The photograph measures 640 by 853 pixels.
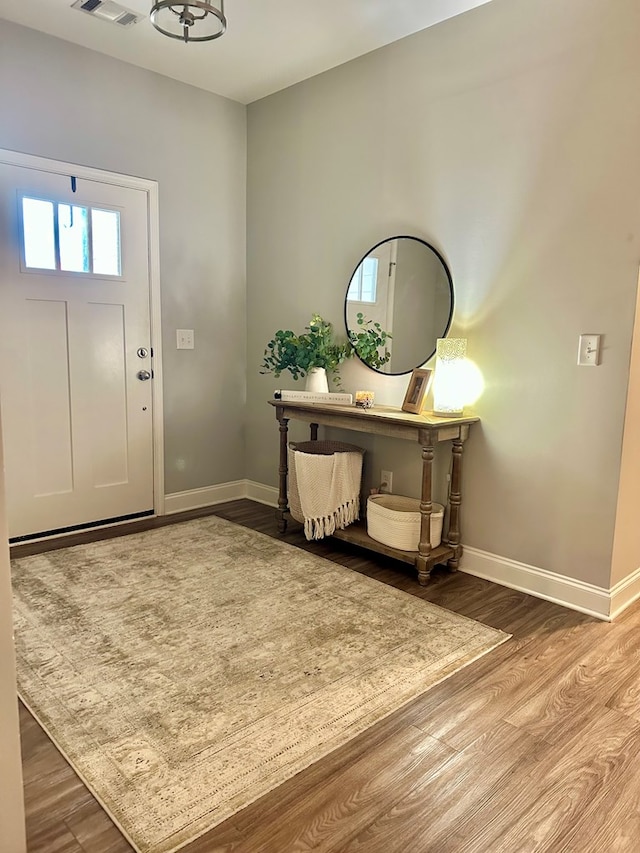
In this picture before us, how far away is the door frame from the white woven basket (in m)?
1.51

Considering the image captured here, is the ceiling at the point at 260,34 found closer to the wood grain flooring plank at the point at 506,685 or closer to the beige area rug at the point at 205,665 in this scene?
the beige area rug at the point at 205,665

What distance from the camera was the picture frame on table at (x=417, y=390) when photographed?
3004 mm

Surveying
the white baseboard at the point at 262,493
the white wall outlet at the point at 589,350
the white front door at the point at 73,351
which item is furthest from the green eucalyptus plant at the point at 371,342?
the white front door at the point at 73,351

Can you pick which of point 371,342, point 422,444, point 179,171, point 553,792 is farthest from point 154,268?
point 553,792

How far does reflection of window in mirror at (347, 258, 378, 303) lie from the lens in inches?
133

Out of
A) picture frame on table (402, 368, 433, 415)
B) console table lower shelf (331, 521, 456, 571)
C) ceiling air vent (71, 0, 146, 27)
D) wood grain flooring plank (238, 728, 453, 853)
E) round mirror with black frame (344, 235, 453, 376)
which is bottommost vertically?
wood grain flooring plank (238, 728, 453, 853)

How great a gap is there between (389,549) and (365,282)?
1506mm

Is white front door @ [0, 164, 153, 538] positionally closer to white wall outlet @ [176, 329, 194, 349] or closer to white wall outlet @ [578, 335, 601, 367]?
white wall outlet @ [176, 329, 194, 349]

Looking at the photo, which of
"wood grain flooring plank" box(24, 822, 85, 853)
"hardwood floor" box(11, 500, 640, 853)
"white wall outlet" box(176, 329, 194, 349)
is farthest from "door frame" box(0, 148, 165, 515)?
"wood grain flooring plank" box(24, 822, 85, 853)

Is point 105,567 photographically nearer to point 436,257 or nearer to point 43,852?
point 43,852

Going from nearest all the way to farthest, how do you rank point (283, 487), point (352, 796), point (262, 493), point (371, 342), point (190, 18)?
point (352, 796) < point (190, 18) < point (371, 342) < point (283, 487) < point (262, 493)

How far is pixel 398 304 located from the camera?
3.26 m

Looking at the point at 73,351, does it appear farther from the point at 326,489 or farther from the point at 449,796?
the point at 449,796

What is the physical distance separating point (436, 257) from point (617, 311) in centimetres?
95
